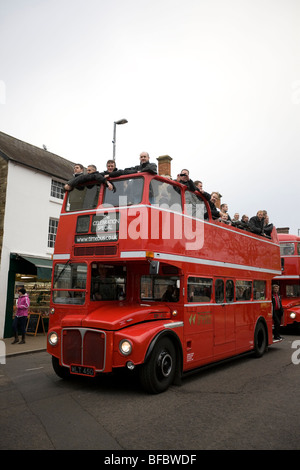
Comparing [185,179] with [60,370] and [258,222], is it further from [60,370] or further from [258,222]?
[60,370]

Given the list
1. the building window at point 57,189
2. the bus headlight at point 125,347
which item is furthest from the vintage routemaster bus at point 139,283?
the building window at point 57,189

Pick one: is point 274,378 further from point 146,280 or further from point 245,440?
point 245,440

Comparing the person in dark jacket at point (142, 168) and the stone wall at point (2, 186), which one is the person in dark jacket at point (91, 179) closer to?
the person in dark jacket at point (142, 168)

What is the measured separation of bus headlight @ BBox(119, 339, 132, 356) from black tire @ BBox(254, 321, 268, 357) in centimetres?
535

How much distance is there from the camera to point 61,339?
642cm

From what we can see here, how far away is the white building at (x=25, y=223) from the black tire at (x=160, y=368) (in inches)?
346

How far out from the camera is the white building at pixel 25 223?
46.1ft

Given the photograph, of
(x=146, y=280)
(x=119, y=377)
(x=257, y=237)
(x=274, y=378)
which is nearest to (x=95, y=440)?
(x=119, y=377)

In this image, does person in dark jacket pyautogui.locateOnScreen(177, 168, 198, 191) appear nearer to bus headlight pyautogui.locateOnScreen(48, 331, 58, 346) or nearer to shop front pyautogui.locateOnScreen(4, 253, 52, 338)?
bus headlight pyautogui.locateOnScreen(48, 331, 58, 346)

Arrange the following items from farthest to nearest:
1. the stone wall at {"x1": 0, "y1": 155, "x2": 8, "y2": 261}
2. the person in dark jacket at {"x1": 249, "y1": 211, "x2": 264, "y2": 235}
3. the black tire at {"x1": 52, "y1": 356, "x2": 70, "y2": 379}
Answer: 1. the stone wall at {"x1": 0, "y1": 155, "x2": 8, "y2": 261}
2. the person in dark jacket at {"x1": 249, "y1": 211, "x2": 264, "y2": 235}
3. the black tire at {"x1": 52, "y1": 356, "x2": 70, "y2": 379}

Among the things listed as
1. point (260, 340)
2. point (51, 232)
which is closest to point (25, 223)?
point (51, 232)

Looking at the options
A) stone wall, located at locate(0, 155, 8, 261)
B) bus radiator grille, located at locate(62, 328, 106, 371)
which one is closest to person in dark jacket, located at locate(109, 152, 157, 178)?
bus radiator grille, located at locate(62, 328, 106, 371)

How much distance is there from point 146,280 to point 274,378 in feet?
10.4

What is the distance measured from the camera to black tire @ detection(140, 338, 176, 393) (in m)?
5.94
